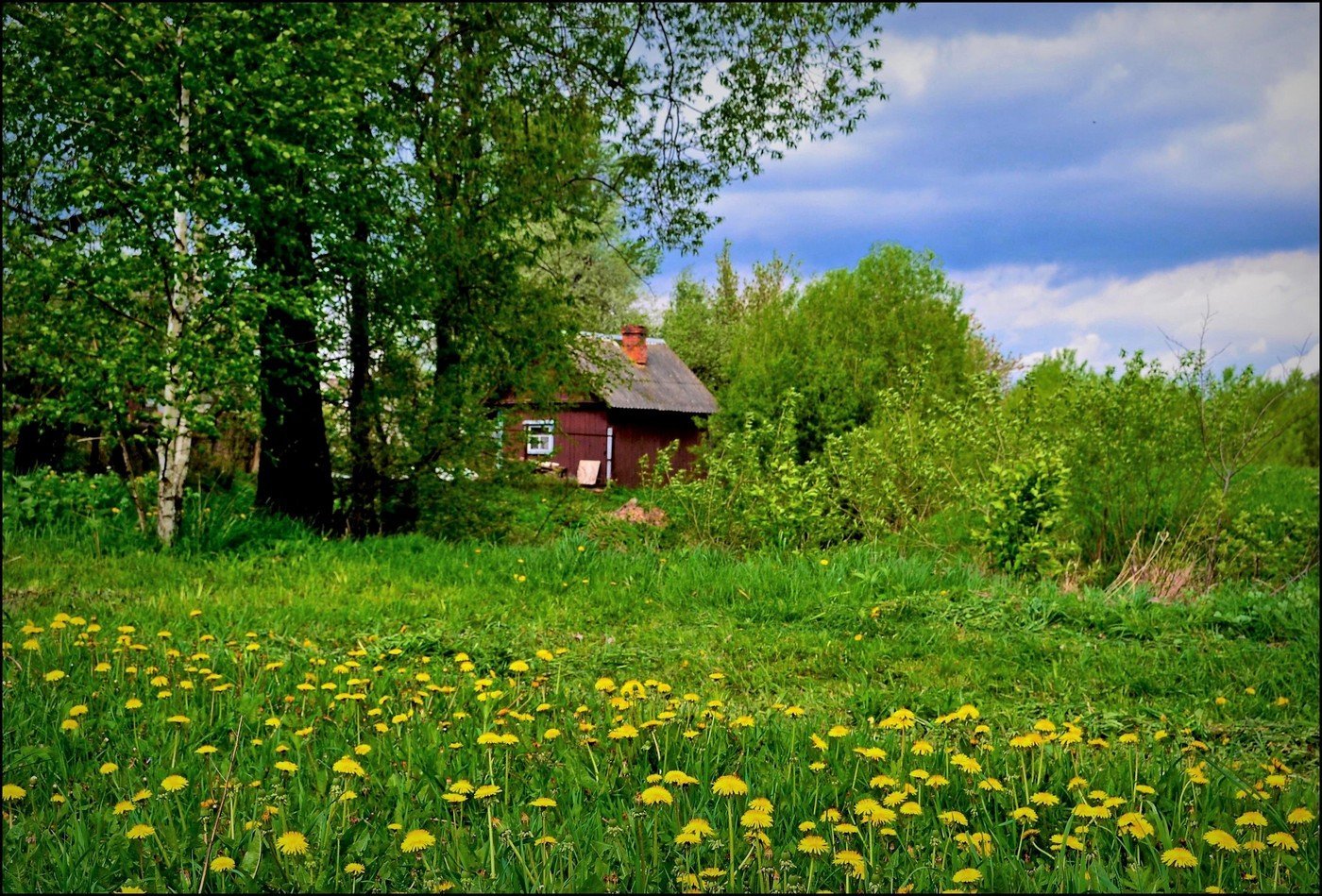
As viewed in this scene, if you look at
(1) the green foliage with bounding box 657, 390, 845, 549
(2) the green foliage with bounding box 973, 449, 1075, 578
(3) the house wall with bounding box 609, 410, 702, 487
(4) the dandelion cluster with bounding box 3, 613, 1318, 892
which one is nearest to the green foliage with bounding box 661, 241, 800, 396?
(3) the house wall with bounding box 609, 410, 702, 487

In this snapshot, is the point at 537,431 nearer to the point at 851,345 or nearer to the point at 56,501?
the point at 56,501

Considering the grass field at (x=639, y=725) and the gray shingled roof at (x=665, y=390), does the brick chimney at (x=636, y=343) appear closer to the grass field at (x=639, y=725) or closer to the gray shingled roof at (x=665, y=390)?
the gray shingled roof at (x=665, y=390)

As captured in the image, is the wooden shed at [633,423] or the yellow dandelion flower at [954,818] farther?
the wooden shed at [633,423]

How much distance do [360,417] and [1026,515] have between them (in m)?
6.51

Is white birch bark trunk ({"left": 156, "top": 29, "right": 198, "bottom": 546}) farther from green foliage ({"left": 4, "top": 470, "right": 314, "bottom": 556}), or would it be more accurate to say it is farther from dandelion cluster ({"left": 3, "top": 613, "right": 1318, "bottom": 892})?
dandelion cluster ({"left": 3, "top": 613, "right": 1318, "bottom": 892})

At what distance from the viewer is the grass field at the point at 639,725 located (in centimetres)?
224

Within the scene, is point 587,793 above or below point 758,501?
below

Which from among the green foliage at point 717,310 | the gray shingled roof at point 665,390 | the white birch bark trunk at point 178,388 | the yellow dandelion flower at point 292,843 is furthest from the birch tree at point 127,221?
the green foliage at point 717,310

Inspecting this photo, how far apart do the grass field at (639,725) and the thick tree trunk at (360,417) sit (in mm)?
2418

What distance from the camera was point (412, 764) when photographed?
3.04 meters

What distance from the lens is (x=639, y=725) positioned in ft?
11.3

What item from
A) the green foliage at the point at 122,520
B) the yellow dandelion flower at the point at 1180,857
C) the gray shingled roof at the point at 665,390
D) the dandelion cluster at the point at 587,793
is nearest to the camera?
the yellow dandelion flower at the point at 1180,857

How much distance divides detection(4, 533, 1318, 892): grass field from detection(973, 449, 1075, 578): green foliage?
18.7 inches

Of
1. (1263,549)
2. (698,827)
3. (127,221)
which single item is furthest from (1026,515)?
(127,221)
